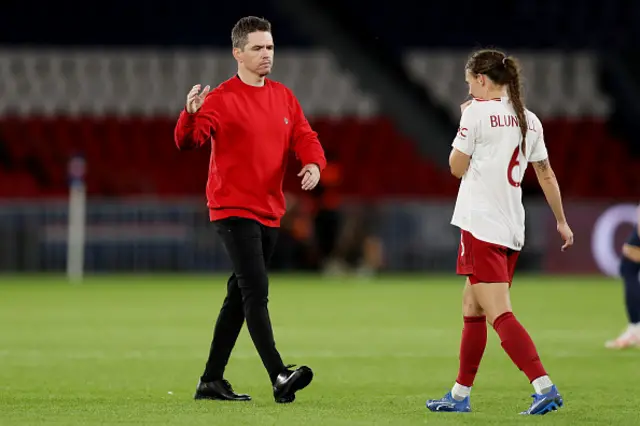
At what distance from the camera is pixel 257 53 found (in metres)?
7.88

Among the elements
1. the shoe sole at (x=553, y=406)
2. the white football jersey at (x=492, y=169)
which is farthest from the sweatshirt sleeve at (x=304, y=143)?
the shoe sole at (x=553, y=406)

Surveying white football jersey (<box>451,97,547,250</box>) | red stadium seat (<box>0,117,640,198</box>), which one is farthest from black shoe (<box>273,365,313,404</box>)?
red stadium seat (<box>0,117,640,198</box>)

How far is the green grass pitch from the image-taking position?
746 cm

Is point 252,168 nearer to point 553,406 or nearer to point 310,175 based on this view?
point 310,175

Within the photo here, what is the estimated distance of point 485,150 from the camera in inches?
287

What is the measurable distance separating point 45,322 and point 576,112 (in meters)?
16.4

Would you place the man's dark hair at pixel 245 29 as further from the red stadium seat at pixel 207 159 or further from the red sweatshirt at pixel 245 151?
the red stadium seat at pixel 207 159

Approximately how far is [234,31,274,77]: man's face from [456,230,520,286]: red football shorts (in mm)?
1600

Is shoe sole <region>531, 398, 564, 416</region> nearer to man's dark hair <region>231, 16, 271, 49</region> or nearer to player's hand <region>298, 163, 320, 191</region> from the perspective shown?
player's hand <region>298, 163, 320, 191</region>

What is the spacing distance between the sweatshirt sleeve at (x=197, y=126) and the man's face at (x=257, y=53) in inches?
11.4

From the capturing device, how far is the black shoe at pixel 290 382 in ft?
25.0

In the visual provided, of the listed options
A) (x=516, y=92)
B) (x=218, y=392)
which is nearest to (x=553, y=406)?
(x=516, y=92)

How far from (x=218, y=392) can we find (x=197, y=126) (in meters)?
1.64

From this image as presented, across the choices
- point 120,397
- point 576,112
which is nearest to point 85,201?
point 576,112
